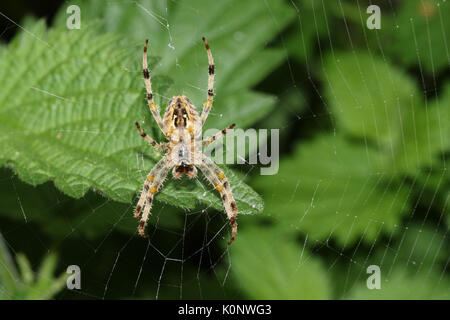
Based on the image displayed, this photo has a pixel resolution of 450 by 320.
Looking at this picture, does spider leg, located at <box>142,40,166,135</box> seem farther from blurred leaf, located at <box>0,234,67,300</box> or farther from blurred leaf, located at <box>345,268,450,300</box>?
blurred leaf, located at <box>345,268,450,300</box>

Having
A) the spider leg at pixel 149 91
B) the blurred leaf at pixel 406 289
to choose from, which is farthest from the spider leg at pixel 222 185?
the blurred leaf at pixel 406 289

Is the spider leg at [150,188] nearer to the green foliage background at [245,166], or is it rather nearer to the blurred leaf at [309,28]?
the green foliage background at [245,166]

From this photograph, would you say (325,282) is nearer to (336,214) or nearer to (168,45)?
(336,214)

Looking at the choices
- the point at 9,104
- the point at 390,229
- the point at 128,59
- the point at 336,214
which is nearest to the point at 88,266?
the point at 9,104

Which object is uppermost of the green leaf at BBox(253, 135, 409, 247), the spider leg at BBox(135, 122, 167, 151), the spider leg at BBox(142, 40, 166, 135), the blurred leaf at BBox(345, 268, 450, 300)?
the spider leg at BBox(142, 40, 166, 135)

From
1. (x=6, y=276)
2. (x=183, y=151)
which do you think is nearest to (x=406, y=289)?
(x=183, y=151)

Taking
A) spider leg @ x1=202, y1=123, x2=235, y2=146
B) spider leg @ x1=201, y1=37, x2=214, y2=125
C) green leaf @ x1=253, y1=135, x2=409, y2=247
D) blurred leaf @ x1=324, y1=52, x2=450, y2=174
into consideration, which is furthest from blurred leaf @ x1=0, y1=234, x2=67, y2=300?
blurred leaf @ x1=324, y1=52, x2=450, y2=174

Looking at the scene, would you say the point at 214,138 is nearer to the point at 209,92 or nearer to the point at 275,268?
the point at 209,92
